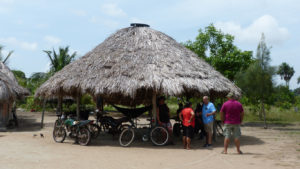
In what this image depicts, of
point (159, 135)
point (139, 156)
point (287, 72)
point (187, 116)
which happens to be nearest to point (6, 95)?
point (159, 135)

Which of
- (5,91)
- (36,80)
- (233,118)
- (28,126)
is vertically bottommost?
(28,126)

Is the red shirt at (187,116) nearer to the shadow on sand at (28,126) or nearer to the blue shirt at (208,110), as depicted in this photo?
the blue shirt at (208,110)

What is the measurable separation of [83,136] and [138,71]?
8.97ft

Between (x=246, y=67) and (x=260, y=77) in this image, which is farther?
(x=246, y=67)

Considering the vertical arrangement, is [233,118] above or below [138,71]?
below

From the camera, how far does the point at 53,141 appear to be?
10.7 metres

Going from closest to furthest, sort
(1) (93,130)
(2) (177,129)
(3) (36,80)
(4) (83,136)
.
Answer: (4) (83,136) < (1) (93,130) < (2) (177,129) < (3) (36,80)

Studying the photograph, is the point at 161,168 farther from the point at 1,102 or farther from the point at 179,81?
the point at 1,102

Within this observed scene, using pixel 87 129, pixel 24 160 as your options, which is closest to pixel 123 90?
pixel 87 129

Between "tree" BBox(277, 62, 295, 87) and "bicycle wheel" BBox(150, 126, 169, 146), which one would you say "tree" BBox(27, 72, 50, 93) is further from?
"tree" BBox(277, 62, 295, 87)

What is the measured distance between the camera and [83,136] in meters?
9.83

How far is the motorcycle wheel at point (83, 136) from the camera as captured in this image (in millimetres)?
9711

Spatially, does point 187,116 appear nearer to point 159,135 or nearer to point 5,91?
point 159,135

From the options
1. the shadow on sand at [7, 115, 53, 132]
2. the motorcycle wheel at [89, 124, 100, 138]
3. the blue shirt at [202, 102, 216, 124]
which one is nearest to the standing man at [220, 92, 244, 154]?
the blue shirt at [202, 102, 216, 124]
